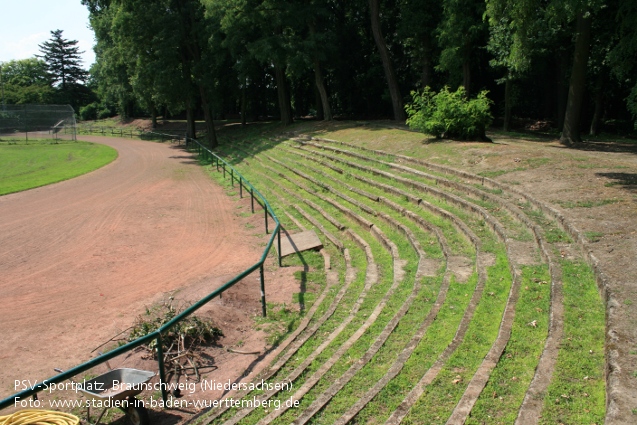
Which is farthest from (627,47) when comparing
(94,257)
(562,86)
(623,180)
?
(94,257)

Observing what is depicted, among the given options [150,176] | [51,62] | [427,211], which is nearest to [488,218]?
[427,211]

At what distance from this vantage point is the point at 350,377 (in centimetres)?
609

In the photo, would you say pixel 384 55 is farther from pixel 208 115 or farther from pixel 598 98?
pixel 208 115

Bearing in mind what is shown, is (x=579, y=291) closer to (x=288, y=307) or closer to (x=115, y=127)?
(x=288, y=307)

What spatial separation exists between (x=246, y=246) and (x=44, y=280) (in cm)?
522

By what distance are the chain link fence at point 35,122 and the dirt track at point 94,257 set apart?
32.2 m

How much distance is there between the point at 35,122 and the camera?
52.3m

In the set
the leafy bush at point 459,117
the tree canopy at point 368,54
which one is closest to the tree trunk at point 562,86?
the tree canopy at point 368,54

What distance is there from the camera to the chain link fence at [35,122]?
5150 cm

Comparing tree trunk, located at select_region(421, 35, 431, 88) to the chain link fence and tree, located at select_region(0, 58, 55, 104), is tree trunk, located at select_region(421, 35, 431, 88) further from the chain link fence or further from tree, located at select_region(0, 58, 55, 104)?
tree, located at select_region(0, 58, 55, 104)

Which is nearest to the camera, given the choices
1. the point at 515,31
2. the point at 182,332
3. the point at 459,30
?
the point at 182,332

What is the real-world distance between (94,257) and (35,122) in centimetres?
4645

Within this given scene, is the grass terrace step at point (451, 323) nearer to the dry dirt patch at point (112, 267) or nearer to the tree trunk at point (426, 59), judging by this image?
the dry dirt patch at point (112, 267)

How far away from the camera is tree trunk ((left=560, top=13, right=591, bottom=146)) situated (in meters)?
19.0
